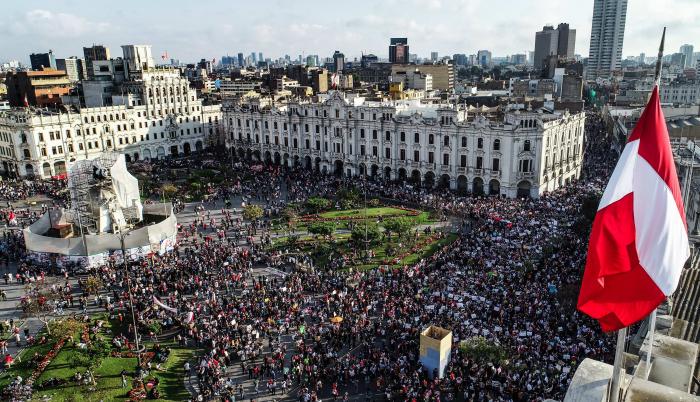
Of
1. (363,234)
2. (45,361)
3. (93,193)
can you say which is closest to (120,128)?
(93,193)

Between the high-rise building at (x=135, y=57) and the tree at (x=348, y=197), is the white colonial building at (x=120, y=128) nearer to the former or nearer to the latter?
the high-rise building at (x=135, y=57)

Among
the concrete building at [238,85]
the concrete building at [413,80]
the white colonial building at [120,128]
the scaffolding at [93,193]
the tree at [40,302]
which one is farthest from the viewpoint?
the concrete building at [238,85]

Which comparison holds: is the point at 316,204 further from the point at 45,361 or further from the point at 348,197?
the point at 45,361

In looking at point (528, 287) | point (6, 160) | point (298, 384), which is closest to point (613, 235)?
point (298, 384)

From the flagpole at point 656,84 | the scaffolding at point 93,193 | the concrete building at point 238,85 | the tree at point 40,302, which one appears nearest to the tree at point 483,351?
the flagpole at point 656,84

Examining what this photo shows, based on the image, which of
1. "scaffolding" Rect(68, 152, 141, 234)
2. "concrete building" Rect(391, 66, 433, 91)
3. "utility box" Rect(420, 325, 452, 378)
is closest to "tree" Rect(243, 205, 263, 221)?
"scaffolding" Rect(68, 152, 141, 234)
